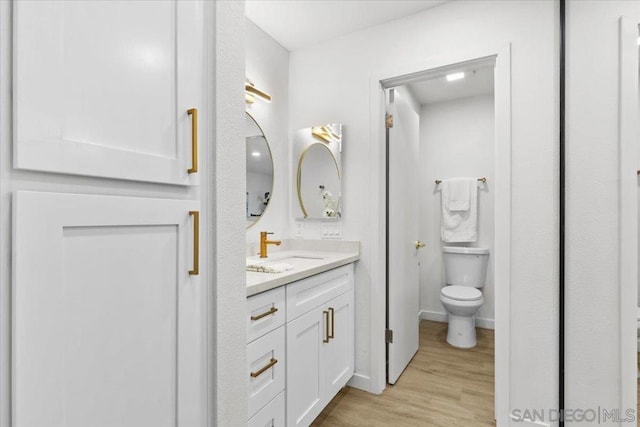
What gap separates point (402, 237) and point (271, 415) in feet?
4.98

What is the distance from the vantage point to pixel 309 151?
2396 millimetres

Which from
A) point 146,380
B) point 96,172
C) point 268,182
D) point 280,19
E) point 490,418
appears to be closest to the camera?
point 96,172

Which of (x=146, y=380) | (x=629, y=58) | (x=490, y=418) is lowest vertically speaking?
(x=490, y=418)

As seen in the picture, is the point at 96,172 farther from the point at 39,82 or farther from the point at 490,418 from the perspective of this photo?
the point at 490,418

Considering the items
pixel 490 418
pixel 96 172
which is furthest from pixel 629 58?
pixel 96 172

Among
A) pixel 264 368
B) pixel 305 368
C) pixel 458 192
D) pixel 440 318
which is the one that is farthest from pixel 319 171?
pixel 440 318

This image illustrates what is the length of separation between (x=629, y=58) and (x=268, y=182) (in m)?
2.03

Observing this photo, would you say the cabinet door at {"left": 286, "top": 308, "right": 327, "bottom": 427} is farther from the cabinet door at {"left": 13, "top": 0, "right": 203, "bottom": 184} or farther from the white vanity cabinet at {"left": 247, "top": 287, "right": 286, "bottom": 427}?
the cabinet door at {"left": 13, "top": 0, "right": 203, "bottom": 184}

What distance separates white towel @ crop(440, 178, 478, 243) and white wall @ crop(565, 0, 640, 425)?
5.72 feet

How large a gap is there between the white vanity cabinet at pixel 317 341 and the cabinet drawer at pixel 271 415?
51 mm

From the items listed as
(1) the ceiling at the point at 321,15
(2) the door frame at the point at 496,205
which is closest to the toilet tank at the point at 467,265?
(2) the door frame at the point at 496,205

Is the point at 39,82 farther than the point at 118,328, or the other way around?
the point at 118,328

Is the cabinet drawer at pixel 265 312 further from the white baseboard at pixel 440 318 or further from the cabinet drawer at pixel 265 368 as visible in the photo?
the white baseboard at pixel 440 318

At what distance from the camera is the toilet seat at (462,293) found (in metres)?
2.77
